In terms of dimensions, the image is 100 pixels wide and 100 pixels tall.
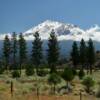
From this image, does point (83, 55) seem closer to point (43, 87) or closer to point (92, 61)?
point (92, 61)

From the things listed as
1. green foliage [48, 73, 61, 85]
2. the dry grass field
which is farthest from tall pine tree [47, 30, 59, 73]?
green foliage [48, 73, 61, 85]

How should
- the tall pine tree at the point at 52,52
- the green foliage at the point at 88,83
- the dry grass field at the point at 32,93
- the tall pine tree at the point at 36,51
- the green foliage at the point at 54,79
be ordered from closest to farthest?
the dry grass field at the point at 32,93 → the green foliage at the point at 88,83 → the green foliage at the point at 54,79 → the tall pine tree at the point at 52,52 → the tall pine tree at the point at 36,51

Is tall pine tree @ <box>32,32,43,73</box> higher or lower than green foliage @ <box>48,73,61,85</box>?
higher

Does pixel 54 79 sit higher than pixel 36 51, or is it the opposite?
pixel 36 51

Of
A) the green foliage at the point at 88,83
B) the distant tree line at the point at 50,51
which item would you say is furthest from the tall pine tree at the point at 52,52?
the green foliage at the point at 88,83

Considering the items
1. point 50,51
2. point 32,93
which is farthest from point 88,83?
point 50,51

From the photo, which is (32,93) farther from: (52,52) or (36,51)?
(36,51)

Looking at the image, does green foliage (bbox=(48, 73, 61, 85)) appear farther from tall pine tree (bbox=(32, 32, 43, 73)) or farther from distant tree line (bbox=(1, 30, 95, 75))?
tall pine tree (bbox=(32, 32, 43, 73))

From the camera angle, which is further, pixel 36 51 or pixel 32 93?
pixel 36 51

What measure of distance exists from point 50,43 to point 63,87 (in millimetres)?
67468

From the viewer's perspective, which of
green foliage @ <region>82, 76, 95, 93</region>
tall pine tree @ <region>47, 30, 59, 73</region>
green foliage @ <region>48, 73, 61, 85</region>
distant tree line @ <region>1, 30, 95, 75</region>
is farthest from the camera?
distant tree line @ <region>1, 30, 95, 75</region>

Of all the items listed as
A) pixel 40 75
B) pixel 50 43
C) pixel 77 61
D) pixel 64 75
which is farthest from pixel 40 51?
pixel 64 75

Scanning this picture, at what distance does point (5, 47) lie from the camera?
5030 inches

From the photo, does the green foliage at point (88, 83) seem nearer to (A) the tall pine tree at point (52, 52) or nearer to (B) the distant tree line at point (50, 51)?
(B) the distant tree line at point (50, 51)
